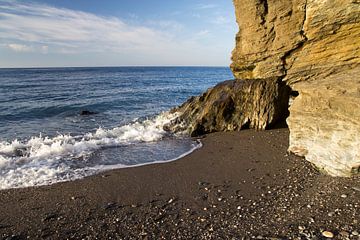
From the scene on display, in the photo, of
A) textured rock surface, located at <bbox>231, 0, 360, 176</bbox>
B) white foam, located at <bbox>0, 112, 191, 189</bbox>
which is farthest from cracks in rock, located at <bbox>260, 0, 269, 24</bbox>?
white foam, located at <bbox>0, 112, 191, 189</bbox>

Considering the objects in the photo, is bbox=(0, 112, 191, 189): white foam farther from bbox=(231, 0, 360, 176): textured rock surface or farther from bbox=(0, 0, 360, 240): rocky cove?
bbox=(231, 0, 360, 176): textured rock surface

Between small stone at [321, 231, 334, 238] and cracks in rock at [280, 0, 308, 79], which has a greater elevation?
cracks in rock at [280, 0, 308, 79]

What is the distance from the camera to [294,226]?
495cm

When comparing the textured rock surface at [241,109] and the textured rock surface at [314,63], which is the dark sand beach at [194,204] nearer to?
the textured rock surface at [314,63]

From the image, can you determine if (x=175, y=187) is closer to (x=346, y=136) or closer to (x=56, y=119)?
(x=346, y=136)

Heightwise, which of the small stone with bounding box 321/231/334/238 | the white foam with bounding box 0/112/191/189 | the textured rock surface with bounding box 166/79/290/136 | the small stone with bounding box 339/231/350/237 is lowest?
the white foam with bounding box 0/112/191/189

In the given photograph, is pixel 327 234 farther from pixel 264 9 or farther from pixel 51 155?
pixel 264 9

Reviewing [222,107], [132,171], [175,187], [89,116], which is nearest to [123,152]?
[132,171]

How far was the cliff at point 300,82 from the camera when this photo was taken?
6.88m

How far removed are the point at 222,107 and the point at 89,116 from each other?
11.3 meters

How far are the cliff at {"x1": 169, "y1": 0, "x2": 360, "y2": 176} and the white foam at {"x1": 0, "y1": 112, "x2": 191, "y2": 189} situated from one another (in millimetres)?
2296

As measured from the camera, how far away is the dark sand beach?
5062 millimetres

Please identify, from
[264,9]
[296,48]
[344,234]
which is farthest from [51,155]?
[264,9]

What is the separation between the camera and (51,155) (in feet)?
32.4
